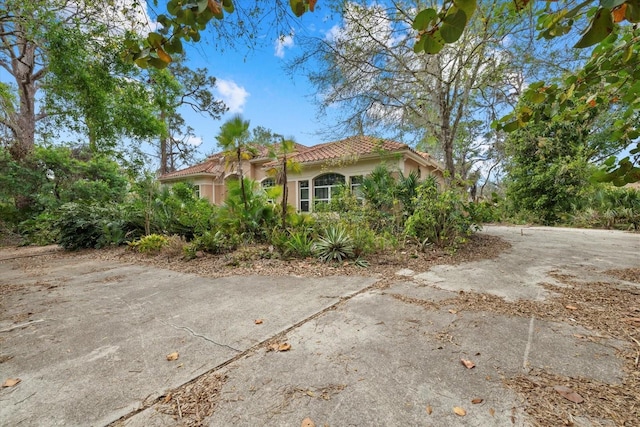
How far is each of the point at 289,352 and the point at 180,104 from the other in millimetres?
12012

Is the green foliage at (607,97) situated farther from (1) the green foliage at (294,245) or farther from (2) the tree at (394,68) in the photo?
(2) the tree at (394,68)

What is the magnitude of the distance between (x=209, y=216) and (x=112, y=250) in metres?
2.90

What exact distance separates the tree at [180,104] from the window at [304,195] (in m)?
6.36

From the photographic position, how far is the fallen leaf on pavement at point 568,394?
59.9 inches

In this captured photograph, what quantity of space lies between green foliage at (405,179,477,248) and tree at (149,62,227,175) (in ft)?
29.2

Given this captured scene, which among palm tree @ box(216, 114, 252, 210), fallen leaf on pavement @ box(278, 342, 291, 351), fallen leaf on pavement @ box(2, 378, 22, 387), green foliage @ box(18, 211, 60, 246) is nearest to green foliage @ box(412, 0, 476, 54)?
fallen leaf on pavement @ box(278, 342, 291, 351)

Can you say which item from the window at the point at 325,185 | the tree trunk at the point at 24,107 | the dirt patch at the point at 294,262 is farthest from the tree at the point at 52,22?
the window at the point at 325,185

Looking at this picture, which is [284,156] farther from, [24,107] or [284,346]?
[24,107]

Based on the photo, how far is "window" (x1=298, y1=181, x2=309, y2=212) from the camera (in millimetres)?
13656

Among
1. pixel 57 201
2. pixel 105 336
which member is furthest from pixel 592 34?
pixel 57 201

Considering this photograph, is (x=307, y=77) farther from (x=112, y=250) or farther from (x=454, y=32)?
(x=454, y=32)

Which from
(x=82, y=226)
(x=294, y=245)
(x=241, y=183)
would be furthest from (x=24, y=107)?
(x=294, y=245)

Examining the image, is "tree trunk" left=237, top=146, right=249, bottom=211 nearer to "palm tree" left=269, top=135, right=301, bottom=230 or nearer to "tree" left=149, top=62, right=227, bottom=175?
"palm tree" left=269, top=135, right=301, bottom=230

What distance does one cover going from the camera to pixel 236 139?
6.47m
